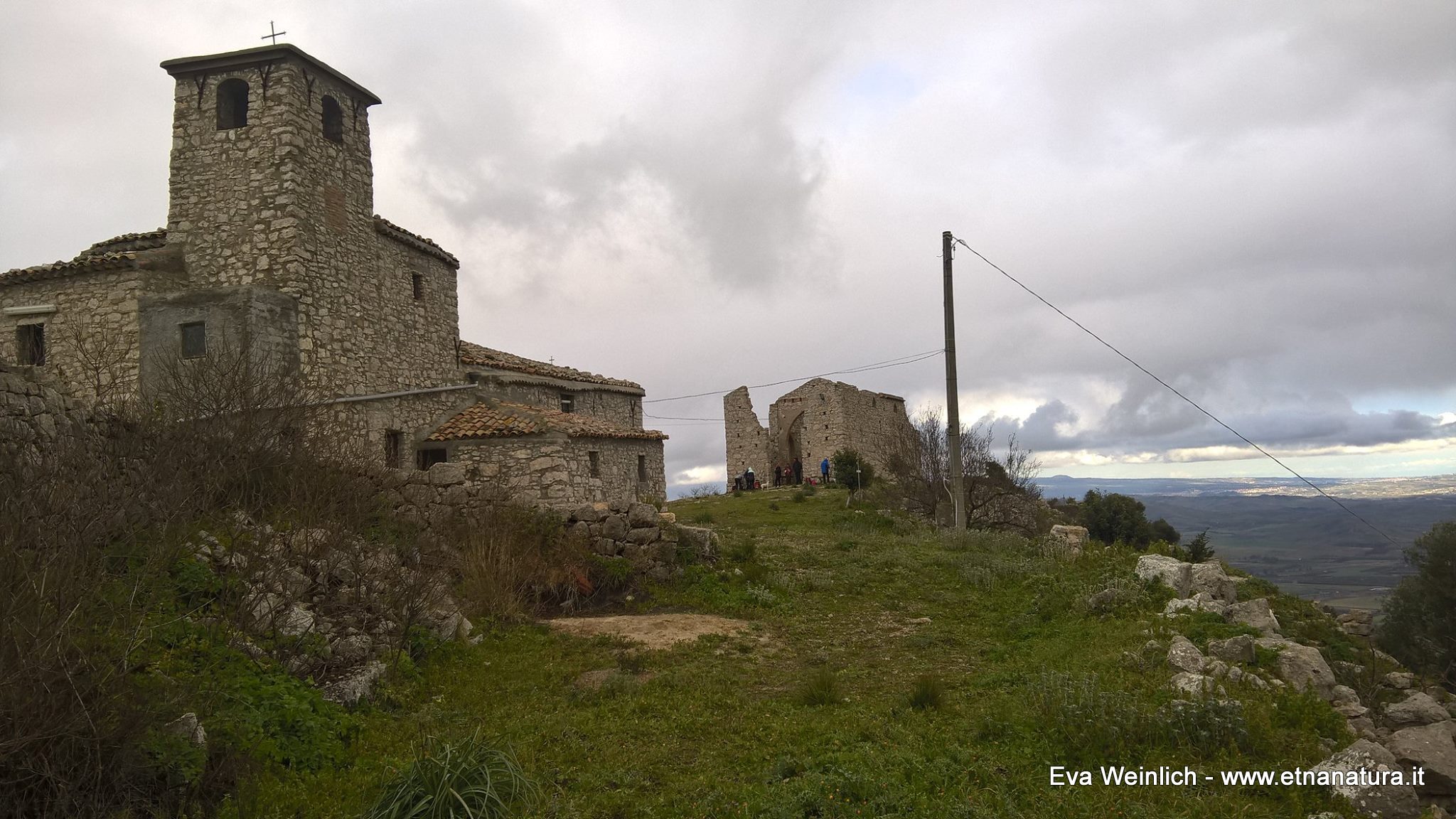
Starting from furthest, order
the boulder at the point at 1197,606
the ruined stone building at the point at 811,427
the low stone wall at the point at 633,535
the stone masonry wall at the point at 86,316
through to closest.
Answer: the ruined stone building at the point at 811,427, the stone masonry wall at the point at 86,316, the low stone wall at the point at 633,535, the boulder at the point at 1197,606

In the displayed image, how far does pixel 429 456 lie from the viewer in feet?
51.5

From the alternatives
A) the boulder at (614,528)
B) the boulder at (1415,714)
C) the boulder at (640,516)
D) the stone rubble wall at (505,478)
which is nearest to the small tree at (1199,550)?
the boulder at (1415,714)

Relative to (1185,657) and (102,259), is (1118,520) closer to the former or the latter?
(1185,657)

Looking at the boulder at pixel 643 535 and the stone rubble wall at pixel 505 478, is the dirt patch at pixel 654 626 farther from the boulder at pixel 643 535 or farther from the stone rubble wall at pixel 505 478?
the stone rubble wall at pixel 505 478

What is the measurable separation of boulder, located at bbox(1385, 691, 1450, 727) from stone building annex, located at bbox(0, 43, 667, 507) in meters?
11.1

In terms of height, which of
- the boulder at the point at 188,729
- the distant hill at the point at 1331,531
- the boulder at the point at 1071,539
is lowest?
the distant hill at the point at 1331,531

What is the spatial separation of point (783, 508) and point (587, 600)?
50.3 feet

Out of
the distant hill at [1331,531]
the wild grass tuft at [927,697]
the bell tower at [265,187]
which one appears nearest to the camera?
the wild grass tuft at [927,697]

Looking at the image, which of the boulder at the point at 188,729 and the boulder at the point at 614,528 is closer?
the boulder at the point at 188,729

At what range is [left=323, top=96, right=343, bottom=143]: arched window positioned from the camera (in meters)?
15.0

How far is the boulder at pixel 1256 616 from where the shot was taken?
868 cm

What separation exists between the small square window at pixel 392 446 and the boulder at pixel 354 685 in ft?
27.7

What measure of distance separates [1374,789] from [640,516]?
9.92 meters

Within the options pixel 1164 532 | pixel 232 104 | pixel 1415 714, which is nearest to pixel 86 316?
pixel 232 104
